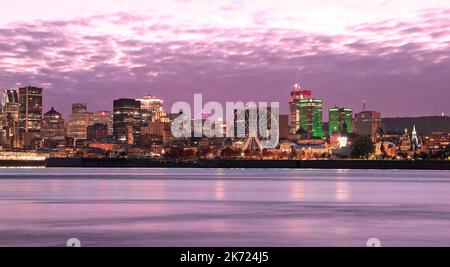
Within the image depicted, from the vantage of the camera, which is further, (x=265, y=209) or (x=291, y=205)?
(x=291, y=205)

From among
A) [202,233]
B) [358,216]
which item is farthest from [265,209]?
[202,233]

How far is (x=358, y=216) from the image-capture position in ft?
126

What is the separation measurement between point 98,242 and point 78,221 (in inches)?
360

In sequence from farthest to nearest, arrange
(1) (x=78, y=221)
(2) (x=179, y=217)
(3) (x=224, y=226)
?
1. (2) (x=179, y=217)
2. (1) (x=78, y=221)
3. (3) (x=224, y=226)

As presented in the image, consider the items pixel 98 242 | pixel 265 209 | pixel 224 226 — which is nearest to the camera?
pixel 98 242

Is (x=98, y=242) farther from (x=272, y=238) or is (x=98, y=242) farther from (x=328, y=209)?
(x=328, y=209)

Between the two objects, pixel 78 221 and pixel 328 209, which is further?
pixel 328 209
